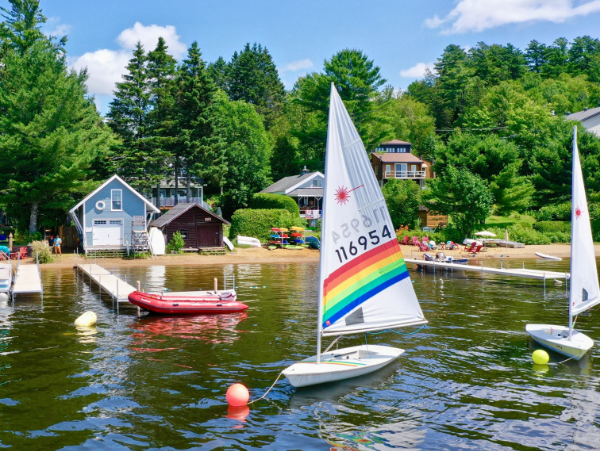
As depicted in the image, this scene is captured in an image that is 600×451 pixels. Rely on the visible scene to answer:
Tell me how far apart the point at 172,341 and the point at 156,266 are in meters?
25.9

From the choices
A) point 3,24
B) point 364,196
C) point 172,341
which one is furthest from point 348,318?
point 3,24

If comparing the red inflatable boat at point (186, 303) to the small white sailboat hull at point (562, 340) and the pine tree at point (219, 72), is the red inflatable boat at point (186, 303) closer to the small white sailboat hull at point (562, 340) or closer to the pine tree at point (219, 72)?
the small white sailboat hull at point (562, 340)

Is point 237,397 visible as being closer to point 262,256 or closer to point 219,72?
point 262,256

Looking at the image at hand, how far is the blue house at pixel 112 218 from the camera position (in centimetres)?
5300

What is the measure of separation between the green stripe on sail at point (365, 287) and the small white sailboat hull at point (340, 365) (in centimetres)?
161

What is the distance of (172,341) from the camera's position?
Answer: 75.0ft

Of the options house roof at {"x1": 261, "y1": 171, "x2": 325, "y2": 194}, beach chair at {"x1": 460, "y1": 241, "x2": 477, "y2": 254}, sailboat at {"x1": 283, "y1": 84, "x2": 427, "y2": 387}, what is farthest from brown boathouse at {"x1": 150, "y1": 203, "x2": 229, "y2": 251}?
sailboat at {"x1": 283, "y1": 84, "x2": 427, "y2": 387}

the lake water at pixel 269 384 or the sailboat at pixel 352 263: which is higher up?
the sailboat at pixel 352 263

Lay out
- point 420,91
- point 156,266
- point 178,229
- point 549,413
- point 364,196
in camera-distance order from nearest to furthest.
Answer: point 549,413 → point 364,196 → point 156,266 → point 178,229 → point 420,91

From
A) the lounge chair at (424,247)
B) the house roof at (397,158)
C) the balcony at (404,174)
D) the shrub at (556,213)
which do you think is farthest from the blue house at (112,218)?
the house roof at (397,158)

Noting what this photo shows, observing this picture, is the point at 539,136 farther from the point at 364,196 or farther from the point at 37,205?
the point at 364,196

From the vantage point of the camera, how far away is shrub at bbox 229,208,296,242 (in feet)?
201

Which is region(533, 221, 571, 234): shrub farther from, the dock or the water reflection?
the dock

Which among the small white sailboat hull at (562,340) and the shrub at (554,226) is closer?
the small white sailboat hull at (562,340)
